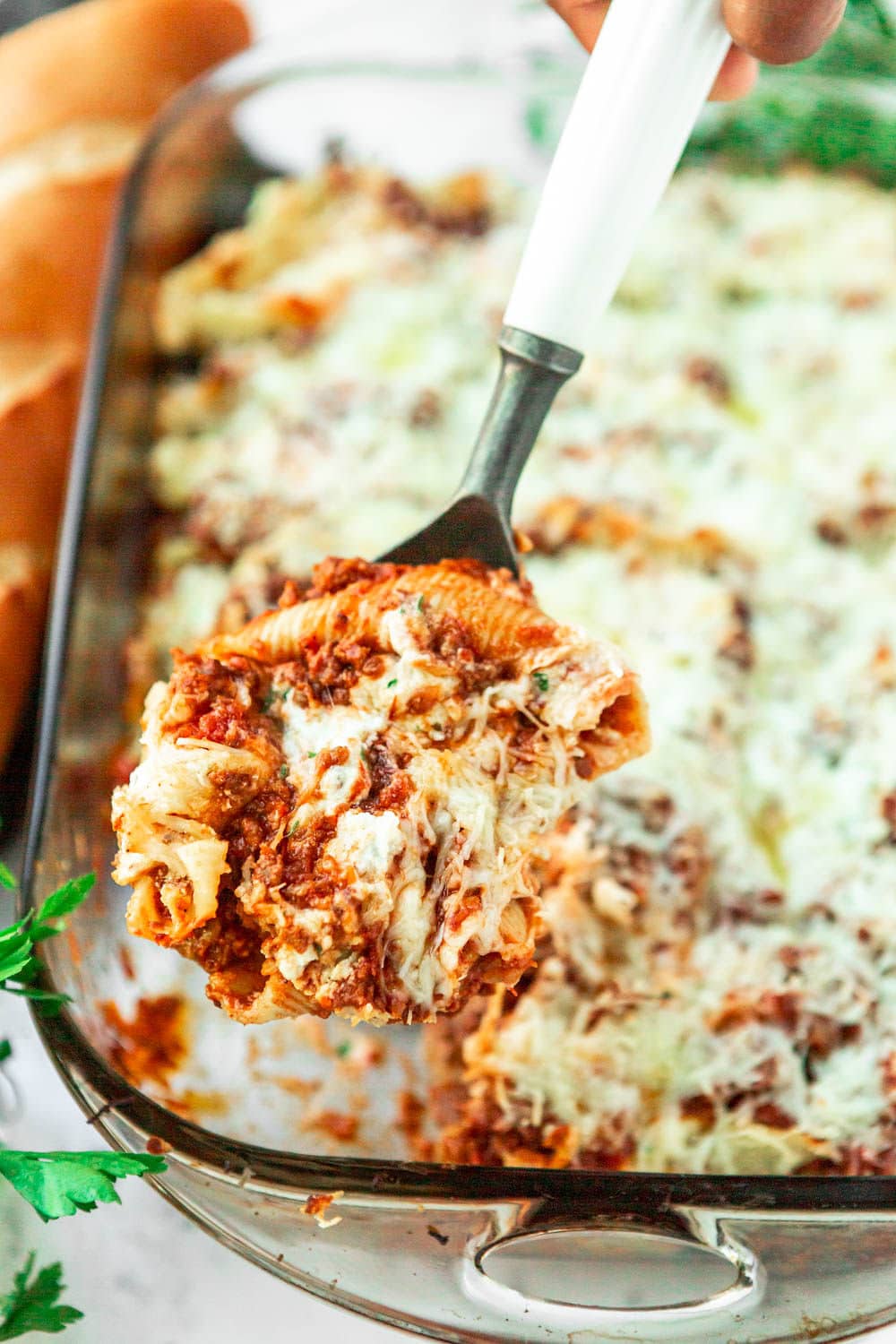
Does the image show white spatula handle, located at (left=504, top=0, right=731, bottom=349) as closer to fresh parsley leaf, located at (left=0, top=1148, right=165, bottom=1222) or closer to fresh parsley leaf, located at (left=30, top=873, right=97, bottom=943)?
fresh parsley leaf, located at (left=30, top=873, right=97, bottom=943)

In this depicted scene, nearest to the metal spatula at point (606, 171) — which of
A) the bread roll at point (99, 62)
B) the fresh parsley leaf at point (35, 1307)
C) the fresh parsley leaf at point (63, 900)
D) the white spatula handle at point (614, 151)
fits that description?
the white spatula handle at point (614, 151)

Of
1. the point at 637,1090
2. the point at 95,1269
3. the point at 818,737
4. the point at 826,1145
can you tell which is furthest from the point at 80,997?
the point at 818,737

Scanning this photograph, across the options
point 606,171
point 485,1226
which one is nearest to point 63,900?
point 485,1226

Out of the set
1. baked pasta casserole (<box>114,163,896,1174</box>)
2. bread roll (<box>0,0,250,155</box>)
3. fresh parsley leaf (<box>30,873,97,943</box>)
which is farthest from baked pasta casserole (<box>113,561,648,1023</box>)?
bread roll (<box>0,0,250,155</box>)

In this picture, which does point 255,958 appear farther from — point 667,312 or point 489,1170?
point 667,312

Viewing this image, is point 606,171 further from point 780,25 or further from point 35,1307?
point 35,1307

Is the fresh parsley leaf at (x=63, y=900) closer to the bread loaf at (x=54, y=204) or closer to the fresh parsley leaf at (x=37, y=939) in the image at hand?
the fresh parsley leaf at (x=37, y=939)
